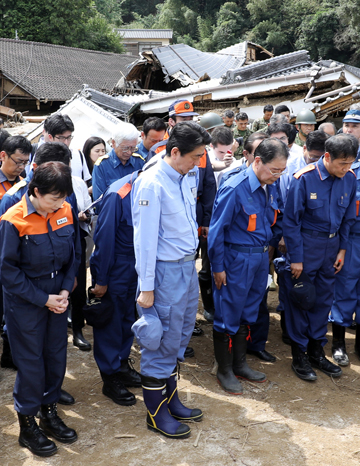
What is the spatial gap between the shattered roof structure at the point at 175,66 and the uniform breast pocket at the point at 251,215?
1401cm

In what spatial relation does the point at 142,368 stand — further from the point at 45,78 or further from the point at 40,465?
the point at 45,78

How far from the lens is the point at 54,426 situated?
315 cm

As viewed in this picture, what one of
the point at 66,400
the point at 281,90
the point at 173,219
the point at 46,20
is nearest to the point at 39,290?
the point at 173,219

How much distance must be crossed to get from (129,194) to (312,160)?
6.32 feet

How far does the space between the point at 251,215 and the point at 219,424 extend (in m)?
1.57

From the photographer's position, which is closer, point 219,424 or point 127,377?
point 219,424

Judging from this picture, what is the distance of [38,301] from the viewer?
2885 millimetres

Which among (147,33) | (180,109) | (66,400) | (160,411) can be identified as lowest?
(66,400)

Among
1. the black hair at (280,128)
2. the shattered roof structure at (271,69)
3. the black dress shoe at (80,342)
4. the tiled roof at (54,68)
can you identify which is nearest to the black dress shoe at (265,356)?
the black dress shoe at (80,342)

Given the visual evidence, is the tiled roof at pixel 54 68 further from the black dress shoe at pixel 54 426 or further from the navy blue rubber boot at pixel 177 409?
the navy blue rubber boot at pixel 177 409

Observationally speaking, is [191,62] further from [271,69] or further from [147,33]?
[147,33]

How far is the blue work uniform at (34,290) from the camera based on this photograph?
2840 mm

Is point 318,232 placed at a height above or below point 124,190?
below

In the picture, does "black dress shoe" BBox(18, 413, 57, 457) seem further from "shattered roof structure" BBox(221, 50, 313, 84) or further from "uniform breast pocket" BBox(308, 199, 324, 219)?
"shattered roof structure" BBox(221, 50, 313, 84)
